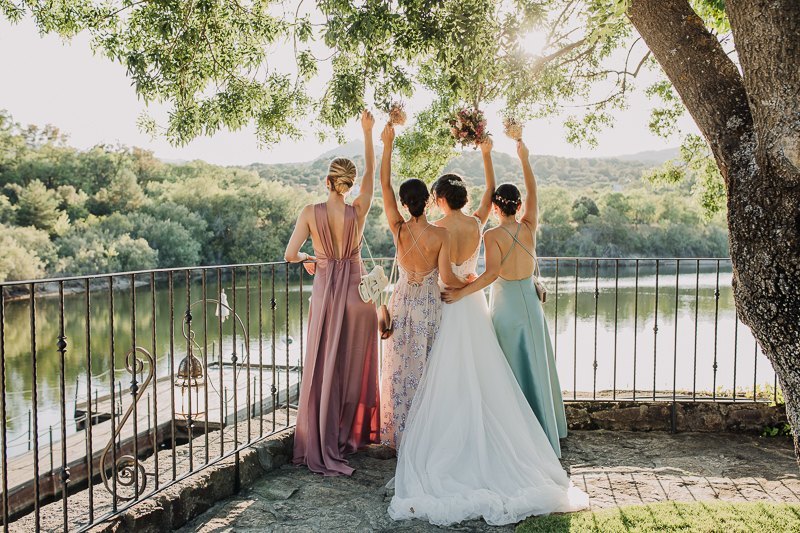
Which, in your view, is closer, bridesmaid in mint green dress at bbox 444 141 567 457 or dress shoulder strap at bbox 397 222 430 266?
dress shoulder strap at bbox 397 222 430 266

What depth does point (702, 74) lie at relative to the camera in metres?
3.16

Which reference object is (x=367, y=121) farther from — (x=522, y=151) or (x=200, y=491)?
(x=200, y=491)

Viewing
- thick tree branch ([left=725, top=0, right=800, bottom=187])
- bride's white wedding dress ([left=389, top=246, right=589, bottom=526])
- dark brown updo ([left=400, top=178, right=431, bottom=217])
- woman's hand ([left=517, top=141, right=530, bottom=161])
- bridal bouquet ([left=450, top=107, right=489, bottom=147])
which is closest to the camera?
thick tree branch ([left=725, top=0, right=800, bottom=187])

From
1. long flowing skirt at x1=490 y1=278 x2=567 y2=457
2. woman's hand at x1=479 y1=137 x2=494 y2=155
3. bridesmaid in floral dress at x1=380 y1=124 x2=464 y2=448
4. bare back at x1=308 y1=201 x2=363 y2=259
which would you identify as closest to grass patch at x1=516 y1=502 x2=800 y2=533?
long flowing skirt at x1=490 y1=278 x2=567 y2=457

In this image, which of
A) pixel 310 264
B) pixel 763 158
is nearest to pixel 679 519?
pixel 763 158

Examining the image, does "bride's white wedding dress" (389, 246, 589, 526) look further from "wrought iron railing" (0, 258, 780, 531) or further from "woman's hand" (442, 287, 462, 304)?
"wrought iron railing" (0, 258, 780, 531)

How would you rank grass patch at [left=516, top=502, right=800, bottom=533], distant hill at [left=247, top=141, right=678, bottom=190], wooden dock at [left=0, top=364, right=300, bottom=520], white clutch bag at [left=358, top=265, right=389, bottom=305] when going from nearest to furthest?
grass patch at [left=516, top=502, right=800, bottom=533]
white clutch bag at [left=358, top=265, right=389, bottom=305]
wooden dock at [left=0, top=364, right=300, bottom=520]
distant hill at [left=247, top=141, right=678, bottom=190]

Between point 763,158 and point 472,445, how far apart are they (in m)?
2.00

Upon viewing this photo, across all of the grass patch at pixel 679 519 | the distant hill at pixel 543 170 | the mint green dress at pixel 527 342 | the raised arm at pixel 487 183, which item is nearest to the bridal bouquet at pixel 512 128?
the raised arm at pixel 487 183

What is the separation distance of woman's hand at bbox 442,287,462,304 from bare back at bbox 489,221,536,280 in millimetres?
370

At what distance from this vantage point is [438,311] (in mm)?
4195

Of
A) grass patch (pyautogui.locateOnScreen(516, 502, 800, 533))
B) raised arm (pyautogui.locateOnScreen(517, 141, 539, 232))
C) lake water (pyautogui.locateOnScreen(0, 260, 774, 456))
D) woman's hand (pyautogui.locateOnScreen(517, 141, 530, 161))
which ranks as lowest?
lake water (pyautogui.locateOnScreen(0, 260, 774, 456))

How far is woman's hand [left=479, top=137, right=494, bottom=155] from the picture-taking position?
4.48 metres

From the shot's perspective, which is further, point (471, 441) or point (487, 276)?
point (487, 276)
